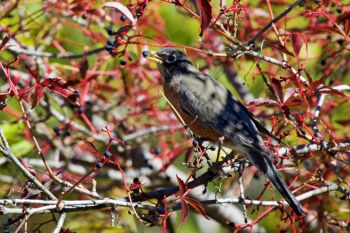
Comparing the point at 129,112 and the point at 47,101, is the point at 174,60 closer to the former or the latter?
the point at 129,112

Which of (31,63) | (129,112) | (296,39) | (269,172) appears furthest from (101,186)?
(296,39)

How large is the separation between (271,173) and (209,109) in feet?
2.54

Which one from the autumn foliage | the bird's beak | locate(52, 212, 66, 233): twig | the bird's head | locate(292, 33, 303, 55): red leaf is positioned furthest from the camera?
the bird's head

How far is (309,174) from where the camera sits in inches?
123

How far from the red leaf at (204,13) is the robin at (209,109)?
36.0 inches

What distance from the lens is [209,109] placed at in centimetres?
387

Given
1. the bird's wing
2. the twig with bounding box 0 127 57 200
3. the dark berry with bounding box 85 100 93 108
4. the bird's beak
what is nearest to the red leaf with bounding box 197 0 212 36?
the twig with bounding box 0 127 57 200

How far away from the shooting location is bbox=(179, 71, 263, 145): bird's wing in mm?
3689

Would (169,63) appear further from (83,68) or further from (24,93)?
(24,93)

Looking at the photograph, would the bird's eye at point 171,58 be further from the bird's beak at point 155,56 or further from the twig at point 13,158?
the twig at point 13,158

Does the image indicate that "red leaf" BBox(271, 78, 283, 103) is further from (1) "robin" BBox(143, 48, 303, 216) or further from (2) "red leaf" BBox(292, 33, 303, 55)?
(1) "robin" BBox(143, 48, 303, 216)

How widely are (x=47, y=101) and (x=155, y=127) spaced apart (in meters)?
0.82

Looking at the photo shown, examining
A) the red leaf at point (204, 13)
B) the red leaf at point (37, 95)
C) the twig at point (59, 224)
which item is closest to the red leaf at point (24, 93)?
the red leaf at point (37, 95)

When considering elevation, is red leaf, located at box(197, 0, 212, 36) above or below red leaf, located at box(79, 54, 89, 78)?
below
